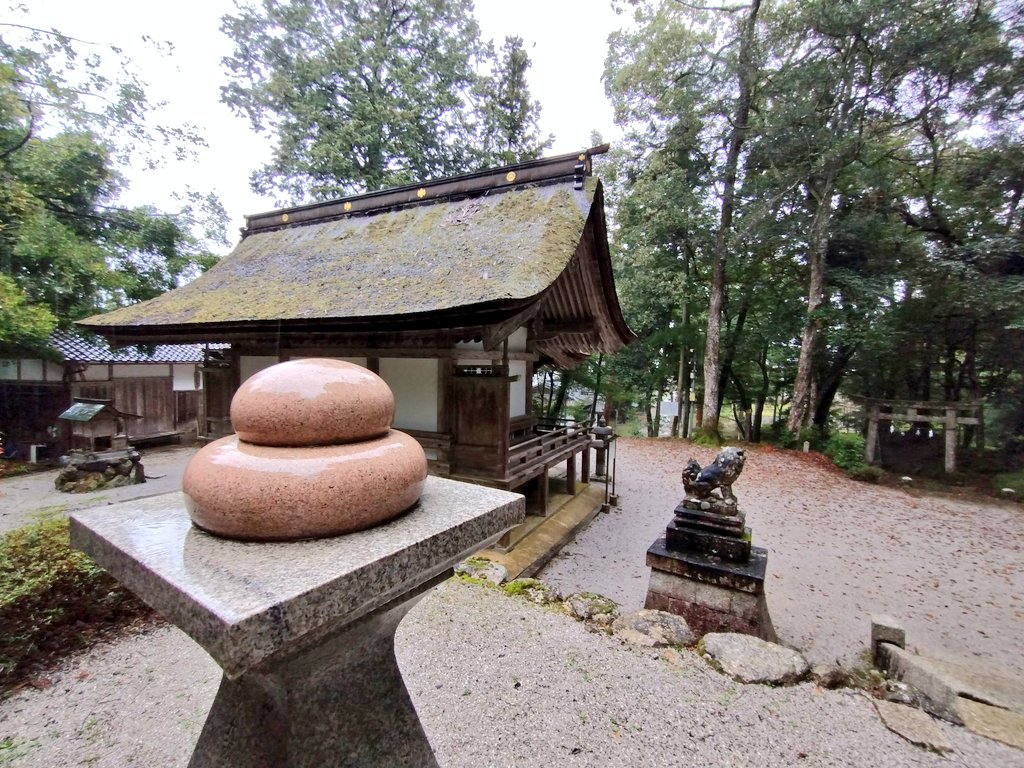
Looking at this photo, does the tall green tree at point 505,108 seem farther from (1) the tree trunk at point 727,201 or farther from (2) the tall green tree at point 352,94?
(1) the tree trunk at point 727,201

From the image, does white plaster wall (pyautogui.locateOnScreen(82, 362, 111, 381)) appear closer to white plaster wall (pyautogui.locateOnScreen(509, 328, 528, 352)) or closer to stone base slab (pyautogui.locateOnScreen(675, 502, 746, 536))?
white plaster wall (pyautogui.locateOnScreen(509, 328, 528, 352))

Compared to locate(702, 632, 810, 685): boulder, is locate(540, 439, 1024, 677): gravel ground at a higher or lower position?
lower

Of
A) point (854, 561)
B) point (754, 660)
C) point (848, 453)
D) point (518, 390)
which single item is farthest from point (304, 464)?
point (848, 453)

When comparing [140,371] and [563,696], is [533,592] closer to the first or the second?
[563,696]

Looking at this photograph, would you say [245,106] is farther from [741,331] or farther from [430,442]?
[741,331]

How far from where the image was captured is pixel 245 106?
49.3 feet

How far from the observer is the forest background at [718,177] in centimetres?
930

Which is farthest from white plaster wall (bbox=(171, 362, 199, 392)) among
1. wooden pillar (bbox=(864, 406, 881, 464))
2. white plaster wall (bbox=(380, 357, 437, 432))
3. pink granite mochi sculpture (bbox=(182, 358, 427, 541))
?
wooden pillar (bbox=(864, 406, 881, 464))

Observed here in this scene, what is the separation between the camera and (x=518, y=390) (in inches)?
308

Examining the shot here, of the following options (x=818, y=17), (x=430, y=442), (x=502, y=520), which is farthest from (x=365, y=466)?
(x=818, y=17)

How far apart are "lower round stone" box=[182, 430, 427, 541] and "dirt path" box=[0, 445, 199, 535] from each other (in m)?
5.50

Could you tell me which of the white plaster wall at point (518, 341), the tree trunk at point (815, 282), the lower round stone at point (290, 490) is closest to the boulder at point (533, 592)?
the lower round stone at point (290, 490)

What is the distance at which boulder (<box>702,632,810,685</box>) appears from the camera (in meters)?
2.89

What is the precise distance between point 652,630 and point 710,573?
2.84 feet
